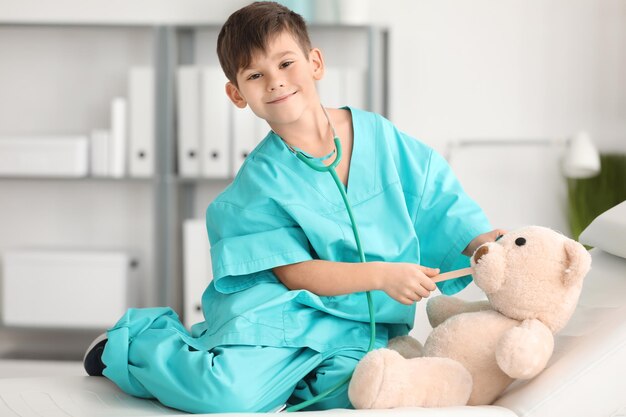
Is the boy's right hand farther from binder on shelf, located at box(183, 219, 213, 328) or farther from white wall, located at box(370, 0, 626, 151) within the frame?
white wall, located at box(370, 0, 626, 151)

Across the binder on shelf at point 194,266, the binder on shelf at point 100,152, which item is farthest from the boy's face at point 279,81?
the binder on shelf at point 100,152

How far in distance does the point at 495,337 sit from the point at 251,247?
41cm

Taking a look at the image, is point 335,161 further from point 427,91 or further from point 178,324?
point 427,91

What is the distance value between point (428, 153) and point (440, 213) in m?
0.11

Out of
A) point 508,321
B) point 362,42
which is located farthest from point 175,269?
point 508,321

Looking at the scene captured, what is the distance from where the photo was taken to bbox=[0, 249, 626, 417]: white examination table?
111 centimetres

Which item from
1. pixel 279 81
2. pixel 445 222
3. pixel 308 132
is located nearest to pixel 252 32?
pixel 279 81

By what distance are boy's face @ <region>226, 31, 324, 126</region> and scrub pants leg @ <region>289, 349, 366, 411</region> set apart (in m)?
0.39

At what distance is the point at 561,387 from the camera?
111 centimetres

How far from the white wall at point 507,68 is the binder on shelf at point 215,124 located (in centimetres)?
68

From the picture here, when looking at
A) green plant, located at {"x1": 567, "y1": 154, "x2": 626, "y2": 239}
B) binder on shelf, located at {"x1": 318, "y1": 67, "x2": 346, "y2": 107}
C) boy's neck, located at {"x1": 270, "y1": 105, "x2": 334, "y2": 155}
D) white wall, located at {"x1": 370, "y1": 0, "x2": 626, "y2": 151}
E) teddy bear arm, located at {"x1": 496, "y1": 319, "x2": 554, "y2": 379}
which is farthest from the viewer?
white wall, located at {"x1": 370, "y1": 0, "x2": 626, "y2": 151}

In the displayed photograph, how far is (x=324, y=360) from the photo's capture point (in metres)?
1.32

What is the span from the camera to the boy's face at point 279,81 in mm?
1368

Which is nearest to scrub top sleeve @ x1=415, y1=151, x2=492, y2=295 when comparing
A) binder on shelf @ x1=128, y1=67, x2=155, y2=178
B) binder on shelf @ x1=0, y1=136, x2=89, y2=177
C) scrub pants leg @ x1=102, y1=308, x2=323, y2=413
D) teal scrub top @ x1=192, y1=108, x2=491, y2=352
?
teal scrub top @ x1=192, y1=108, x2=491, y2=352
